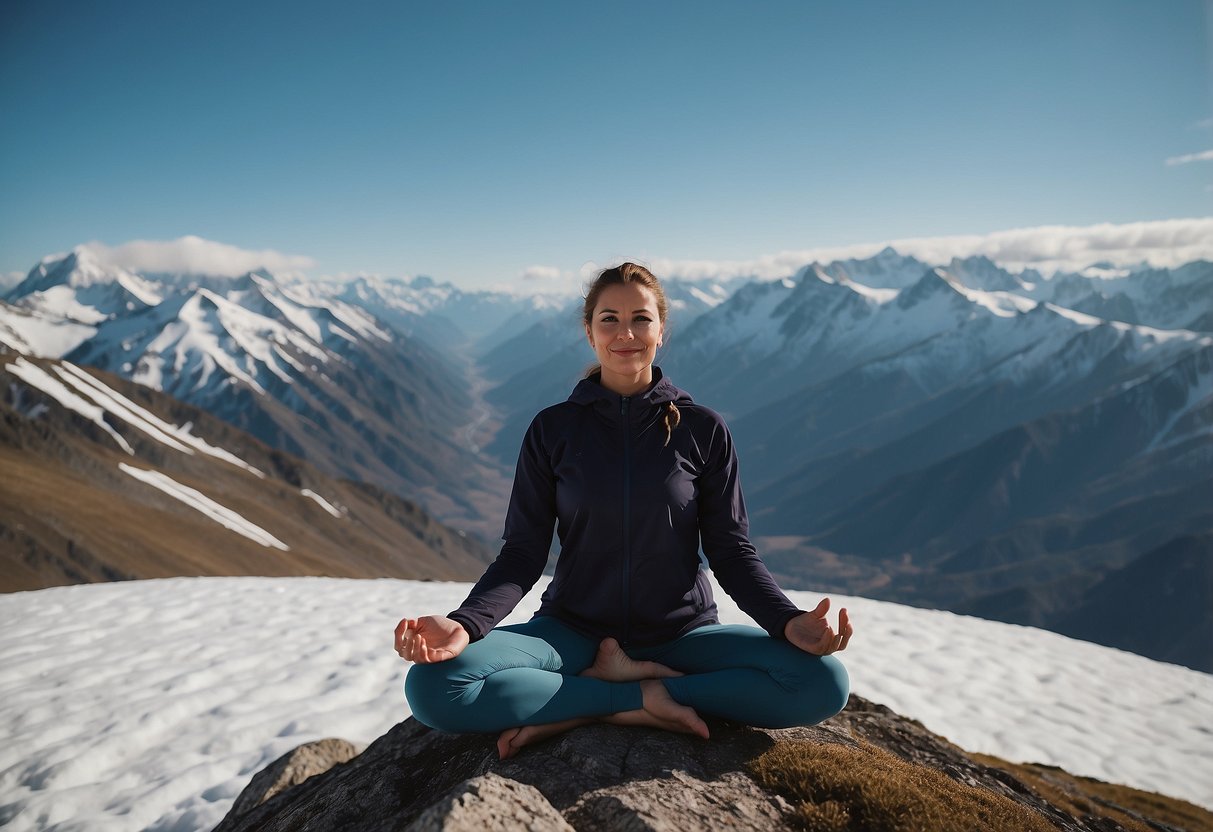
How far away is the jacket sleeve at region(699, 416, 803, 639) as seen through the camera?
5.71 meters

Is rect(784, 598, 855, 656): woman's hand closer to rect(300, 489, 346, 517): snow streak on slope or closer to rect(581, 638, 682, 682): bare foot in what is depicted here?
rect(581, 638, 682, 682): bare foot

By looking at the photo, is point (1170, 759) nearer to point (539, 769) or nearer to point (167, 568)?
point (539, 769)

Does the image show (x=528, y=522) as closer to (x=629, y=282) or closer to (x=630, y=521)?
(x=630, y=521)

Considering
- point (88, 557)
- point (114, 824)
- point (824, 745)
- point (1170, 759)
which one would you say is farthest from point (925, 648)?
point (88, 557)

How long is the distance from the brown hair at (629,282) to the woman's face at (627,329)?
111 millimetres

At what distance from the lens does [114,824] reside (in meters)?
8.00

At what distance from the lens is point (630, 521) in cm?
570

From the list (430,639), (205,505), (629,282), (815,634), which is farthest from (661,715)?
(205,505)

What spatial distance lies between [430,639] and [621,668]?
5.50 feet

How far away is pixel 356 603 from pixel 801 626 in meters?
17.4

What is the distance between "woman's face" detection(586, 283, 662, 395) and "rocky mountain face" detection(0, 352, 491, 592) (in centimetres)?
6798

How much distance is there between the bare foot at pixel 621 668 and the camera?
5629mm

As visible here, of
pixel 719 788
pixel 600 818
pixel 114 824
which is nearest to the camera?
pixel 600 818

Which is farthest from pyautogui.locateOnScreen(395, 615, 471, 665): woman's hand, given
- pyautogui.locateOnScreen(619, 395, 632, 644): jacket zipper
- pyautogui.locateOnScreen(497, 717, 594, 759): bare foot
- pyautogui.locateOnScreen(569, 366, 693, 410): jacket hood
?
pyautogui.locateOnScreen(569, 366, 693, 410): jacket hood
